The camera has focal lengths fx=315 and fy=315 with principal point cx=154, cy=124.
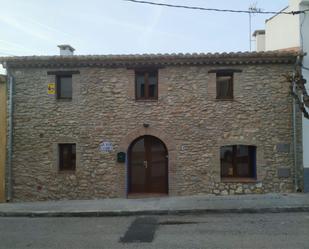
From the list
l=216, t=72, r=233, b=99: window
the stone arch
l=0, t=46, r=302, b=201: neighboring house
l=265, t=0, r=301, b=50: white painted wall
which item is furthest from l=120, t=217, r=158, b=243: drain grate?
l=265, t=0, r=301, b=50: white painted wall

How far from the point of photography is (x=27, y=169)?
12.1m

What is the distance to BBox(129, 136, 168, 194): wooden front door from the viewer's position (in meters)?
12.4

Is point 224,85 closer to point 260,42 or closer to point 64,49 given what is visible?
point 260,42

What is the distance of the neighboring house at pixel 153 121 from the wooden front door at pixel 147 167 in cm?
25

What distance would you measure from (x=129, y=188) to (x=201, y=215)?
12.5 ft

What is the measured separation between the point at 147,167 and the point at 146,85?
3228 millimetres

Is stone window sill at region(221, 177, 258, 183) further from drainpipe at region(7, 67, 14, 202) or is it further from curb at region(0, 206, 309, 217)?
drainpipe at region(7, 67, 14, 202)

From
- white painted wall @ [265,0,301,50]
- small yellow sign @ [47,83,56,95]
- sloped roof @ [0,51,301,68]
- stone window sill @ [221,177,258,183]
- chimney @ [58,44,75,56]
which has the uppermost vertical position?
white painted wall @ [265,0,301,50]

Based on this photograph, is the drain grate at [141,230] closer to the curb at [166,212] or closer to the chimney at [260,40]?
the curb at [166,212]

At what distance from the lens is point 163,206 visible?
1027 cm

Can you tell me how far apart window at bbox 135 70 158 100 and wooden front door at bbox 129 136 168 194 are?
1.69 metres

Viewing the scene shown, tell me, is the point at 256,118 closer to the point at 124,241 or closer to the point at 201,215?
the point at 201,215

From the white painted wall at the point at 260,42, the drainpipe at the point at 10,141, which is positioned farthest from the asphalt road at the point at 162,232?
the white painted wall at the point at 260,42

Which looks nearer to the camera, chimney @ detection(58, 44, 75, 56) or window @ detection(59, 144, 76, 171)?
window @ detection(59, 144, 76, 171)
